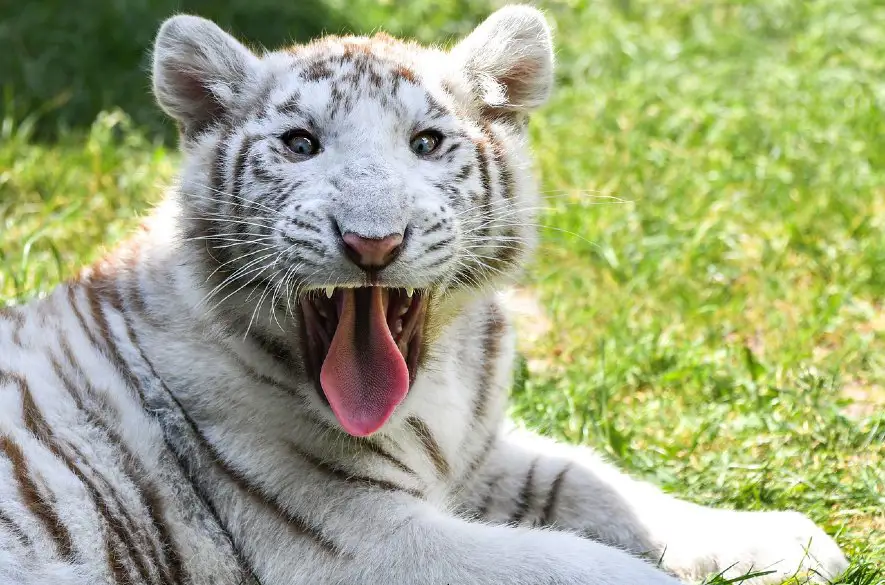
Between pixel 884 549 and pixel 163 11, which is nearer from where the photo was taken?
pixel 884 549

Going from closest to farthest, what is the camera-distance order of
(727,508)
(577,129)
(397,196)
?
1. (397,196)
2. (727,508)
3. (577,129)

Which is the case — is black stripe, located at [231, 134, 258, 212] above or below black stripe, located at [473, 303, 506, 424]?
above

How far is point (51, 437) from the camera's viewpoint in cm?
308

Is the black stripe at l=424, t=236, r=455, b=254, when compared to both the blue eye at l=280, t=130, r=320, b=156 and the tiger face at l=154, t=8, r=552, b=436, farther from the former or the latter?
the blue eye at l=280, t=130, r=320, b=156

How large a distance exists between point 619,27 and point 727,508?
15.9 feet

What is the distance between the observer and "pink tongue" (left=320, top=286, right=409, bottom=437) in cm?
301

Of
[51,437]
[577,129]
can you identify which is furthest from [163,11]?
[51,437]

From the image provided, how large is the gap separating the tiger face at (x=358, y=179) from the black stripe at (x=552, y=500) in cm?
71

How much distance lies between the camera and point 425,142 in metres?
3.22

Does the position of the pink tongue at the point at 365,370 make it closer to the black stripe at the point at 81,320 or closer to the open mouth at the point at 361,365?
the open mouth at the point at 361,365

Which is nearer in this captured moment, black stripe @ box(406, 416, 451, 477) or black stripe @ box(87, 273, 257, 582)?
black stripe @ box(87, 273, 257, 582)

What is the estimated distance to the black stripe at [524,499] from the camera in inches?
144

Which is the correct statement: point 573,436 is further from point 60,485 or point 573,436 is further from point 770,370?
point 60,485

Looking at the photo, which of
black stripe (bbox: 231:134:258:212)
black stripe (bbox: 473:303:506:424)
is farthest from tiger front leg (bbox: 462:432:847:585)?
black stripe (bbox: 231:134:258:212)
